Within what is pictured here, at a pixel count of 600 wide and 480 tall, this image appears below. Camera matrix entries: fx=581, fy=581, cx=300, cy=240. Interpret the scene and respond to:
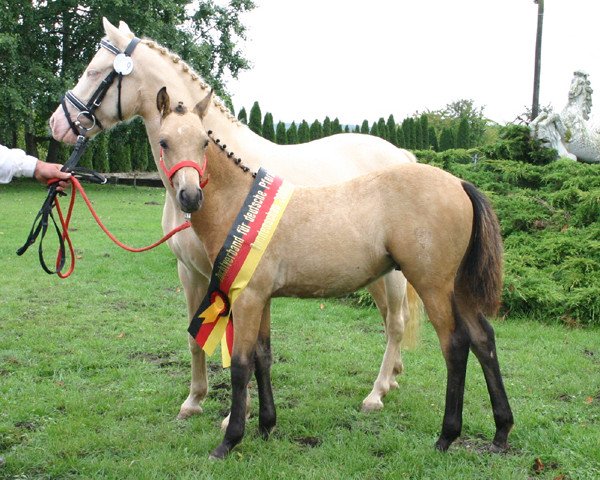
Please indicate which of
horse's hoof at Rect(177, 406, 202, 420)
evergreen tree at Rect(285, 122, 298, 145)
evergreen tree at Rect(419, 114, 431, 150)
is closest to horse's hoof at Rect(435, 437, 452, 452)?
horse's hoof at Rect(177, 406, 202, 420)

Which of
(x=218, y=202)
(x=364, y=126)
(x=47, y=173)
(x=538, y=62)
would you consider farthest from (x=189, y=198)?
(x=364, y=126)

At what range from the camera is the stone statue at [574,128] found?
11.3 m

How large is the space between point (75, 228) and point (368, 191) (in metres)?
11.5

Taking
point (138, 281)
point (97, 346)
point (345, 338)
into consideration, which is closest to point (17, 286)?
Answer: point (138, 281)

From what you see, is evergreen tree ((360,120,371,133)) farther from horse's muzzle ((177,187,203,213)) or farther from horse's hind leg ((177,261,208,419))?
horse's muzzle ((177,187,203,213))

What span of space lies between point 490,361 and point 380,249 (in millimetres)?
957

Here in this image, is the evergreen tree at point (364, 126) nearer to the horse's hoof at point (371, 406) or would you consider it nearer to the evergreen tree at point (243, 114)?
the evergreen tree at point (243, 114)

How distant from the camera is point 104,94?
3924 mm

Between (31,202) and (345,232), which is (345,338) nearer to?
(345,232)

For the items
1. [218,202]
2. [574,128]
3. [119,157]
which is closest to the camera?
[218,202]

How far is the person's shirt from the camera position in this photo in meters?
3.21

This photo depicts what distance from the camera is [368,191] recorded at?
139 inches

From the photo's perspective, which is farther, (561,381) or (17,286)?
(17,286)

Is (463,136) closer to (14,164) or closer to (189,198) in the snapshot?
(189,198)
